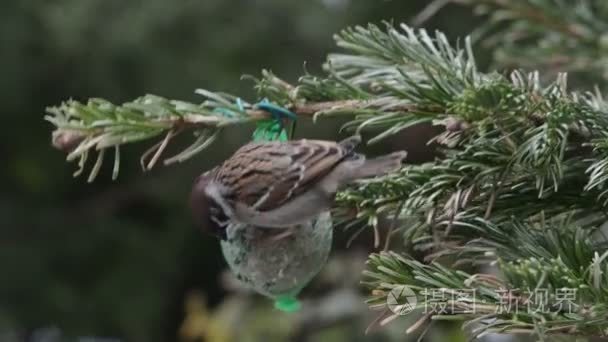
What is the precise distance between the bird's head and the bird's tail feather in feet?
0.41

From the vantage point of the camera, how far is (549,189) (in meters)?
Result: 0.70

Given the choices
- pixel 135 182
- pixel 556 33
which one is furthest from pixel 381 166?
pixel 135 182

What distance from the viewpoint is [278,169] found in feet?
2.68

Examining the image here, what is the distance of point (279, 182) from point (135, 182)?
73.7 inches

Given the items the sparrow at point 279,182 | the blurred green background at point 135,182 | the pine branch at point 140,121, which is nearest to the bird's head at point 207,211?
the sparrow at point 279,182

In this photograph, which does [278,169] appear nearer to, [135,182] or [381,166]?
[381,166]

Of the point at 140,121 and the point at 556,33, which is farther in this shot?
the point at 556,33

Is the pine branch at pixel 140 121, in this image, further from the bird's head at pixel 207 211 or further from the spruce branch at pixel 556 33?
the spruce branch at pixel 556 33

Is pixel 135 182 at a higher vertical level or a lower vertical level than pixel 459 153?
higher

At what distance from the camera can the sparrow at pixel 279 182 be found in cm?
80

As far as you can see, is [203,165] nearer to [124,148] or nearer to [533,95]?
[124,148]

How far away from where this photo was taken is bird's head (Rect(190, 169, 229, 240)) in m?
0.85

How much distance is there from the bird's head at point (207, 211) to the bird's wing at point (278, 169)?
20 mm

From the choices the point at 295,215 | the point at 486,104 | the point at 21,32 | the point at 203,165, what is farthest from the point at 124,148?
the point at 486,104
